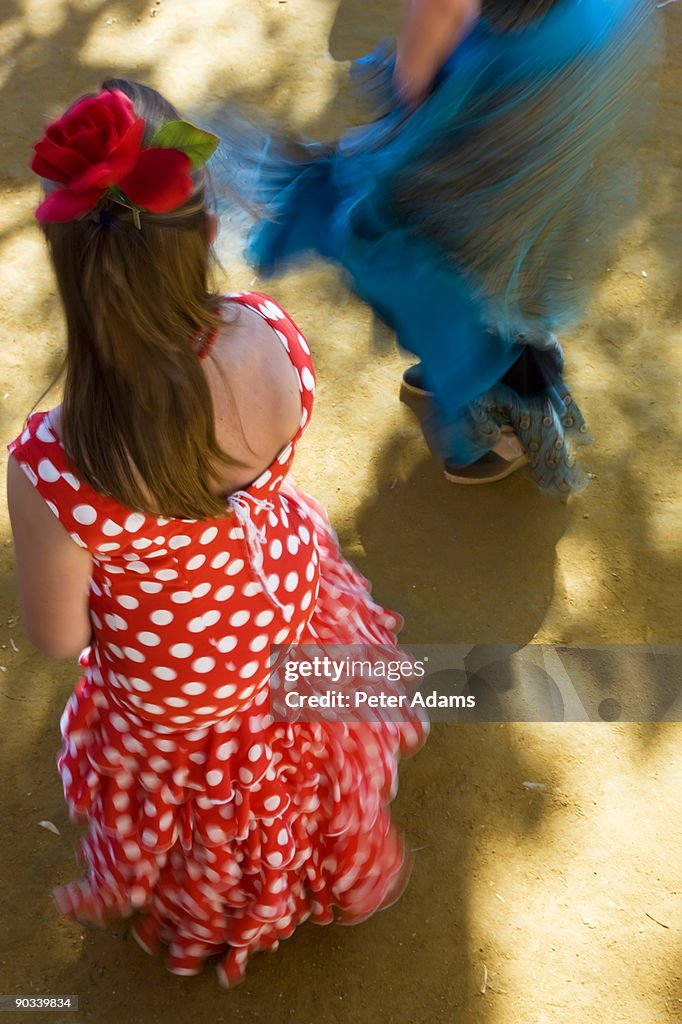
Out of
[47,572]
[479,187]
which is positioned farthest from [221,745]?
[479,187]

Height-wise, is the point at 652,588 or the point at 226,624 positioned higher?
the point at 226,624

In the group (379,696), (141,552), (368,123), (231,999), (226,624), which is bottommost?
(231,999)

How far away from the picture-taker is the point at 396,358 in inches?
111

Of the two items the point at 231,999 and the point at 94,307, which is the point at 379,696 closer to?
the point at 231,999

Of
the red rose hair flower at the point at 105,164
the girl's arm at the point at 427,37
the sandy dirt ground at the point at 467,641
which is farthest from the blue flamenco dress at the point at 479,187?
the red rose hair flower at the point at 105,164

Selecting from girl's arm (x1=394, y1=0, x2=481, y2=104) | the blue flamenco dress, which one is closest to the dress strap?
the blue flamenco dress

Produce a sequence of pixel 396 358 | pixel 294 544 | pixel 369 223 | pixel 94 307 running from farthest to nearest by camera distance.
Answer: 1. pixel 396 358
2. pixel 369 223
3. pixel 294 544
4. pixel 94 307

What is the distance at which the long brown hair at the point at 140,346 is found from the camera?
1.06m

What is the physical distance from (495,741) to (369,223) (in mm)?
1102

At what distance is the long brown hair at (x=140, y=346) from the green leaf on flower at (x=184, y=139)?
3 cm

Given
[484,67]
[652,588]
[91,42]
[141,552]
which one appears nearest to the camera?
[141,552]

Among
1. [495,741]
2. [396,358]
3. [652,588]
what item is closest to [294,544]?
[495,741]

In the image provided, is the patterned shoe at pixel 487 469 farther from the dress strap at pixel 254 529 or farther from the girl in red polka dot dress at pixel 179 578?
the dress strap at pixel 254 529

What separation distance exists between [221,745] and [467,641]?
820mm
